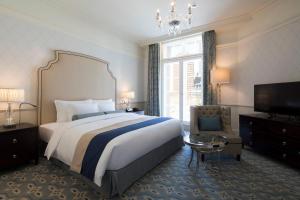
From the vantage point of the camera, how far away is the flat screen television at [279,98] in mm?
2846

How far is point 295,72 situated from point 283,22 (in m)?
1.05

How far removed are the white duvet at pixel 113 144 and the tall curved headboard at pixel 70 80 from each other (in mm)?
988

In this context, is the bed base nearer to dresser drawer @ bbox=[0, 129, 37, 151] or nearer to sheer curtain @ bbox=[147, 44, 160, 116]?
dresser drawer @ bbox=[0, 129, 37, 151]

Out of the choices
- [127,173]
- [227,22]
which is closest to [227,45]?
[227,22]

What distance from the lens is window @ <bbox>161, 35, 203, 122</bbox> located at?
518 centimetres

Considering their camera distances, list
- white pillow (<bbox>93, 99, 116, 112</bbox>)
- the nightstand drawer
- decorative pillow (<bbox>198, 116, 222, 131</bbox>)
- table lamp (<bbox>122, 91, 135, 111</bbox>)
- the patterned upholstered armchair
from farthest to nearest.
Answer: table lamp (<bbox>122, 91, 135, 111</bbox>) → white pillow (<bbox>93, 99, 116, 112</bbox>) → decorative pillow (<bbox>198, 116, 222, 131</bbox>) → the patterned upholstered armchair → the nightstand drawer

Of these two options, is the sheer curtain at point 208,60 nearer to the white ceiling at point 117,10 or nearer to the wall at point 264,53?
the wall at point 264,53

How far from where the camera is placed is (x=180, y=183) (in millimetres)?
2318

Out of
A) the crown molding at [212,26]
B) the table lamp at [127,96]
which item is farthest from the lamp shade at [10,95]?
the crown molding at [212,26]

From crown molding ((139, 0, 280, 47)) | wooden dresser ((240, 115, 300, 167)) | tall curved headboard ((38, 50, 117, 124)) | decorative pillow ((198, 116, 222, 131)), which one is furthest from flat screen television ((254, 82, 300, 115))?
tall curved headboard ((38, 50, 117, 124))

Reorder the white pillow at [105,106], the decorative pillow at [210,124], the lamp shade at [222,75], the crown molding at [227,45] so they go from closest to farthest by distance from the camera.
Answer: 1. the decorative pillow at [210,124]
2. the white pillow at [105,106]
3. the lamp shade at [222,75]
4. the crown molding at [227,45]

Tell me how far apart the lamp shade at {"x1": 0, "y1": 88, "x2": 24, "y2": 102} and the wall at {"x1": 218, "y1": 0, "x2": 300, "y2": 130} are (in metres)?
4.69

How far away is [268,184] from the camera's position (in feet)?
7.50

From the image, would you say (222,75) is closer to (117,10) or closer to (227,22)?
(227,22)
